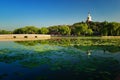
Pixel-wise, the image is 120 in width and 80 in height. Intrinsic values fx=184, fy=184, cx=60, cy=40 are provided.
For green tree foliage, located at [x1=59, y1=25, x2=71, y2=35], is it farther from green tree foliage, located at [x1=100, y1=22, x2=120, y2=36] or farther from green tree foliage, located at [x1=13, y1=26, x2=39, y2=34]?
green tree foliage, located at [x1=100, y1=22, x2=120, y2=36]

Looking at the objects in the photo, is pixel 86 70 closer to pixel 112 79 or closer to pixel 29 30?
pixel 112 79

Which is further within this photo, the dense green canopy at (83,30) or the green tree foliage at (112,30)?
the dense green canopy at (83,30)

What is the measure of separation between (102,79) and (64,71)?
2.91 metres

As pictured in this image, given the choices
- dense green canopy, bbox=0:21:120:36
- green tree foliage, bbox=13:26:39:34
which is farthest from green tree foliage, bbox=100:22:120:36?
green tree foliage, bbox=13:26:39:34

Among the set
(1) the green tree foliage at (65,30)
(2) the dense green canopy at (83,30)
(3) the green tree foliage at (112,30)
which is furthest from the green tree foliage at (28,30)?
(3) the green tree foliage at (112,30)

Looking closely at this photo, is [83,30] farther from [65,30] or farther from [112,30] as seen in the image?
[112,30]

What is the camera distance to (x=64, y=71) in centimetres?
1284

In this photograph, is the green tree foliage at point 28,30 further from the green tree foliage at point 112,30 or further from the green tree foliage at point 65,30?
the green tree foliage at point 112,30

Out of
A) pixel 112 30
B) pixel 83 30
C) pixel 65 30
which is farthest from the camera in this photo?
pixel 65 30

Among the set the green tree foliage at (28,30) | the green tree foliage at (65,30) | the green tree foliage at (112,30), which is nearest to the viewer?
the green tree foliage at (112,30)

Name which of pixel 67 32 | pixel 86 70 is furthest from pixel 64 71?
pixel 67 32

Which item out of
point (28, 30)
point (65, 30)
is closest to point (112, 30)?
point (65, 30)

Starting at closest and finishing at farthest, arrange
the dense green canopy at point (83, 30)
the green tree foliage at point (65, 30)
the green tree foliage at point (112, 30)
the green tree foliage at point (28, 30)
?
1. the green tree foliage at point (112, 30)
2. the dense green canopy at point (83, 30)
3. the green tree foliage at point (65, 30)
4. the green tree foliage at point (28, 30)

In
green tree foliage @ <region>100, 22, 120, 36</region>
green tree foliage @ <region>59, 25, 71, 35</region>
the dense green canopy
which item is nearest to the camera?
green tree foliage @ <region>100, 22, 120, 36</region>
